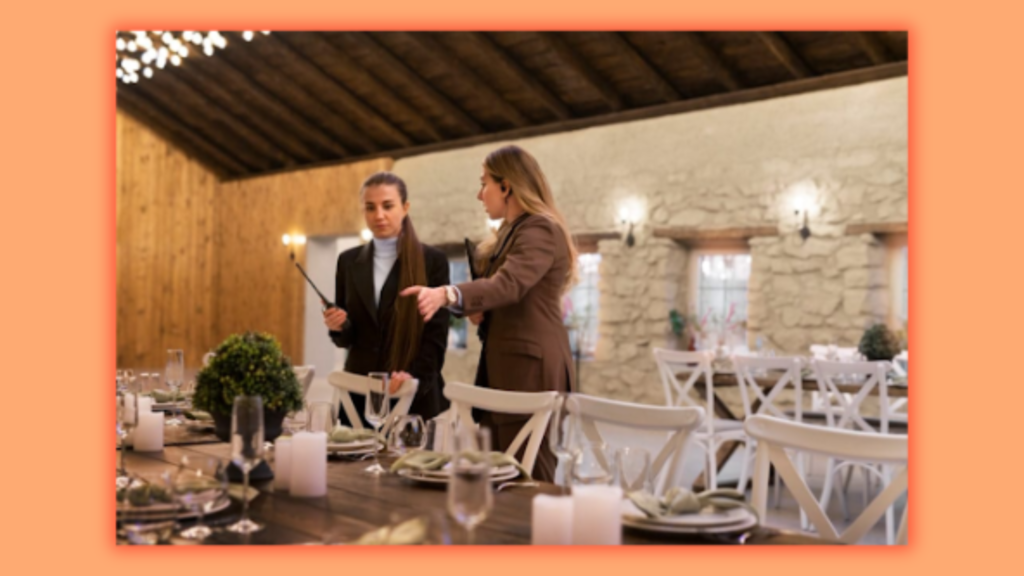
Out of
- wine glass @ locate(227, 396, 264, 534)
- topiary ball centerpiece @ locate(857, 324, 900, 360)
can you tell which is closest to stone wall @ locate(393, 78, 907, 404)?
topiary ball centerpiece @ locate(857, 324, 900, 360)

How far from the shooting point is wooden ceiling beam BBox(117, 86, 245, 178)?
12.2m

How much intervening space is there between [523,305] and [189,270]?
36.9 feet

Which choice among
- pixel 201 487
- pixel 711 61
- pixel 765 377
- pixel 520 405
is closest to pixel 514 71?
pixel 711 61

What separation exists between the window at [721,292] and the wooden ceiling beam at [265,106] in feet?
15.9

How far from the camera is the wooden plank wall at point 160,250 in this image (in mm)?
12586

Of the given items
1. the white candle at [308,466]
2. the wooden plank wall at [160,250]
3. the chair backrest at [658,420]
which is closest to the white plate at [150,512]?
the white candle at [308,466]

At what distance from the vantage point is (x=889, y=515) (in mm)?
3930

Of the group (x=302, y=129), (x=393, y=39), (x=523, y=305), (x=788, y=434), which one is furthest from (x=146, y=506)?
(x=302, y=129)

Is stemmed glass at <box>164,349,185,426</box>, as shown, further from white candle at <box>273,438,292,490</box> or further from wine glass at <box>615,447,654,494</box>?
wine glass at <box>615,447,654,494</box>

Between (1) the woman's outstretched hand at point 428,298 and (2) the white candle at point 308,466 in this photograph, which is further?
(1) the woman's outstretched hand at point 428,298

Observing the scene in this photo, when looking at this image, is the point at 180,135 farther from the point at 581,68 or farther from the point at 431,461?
the point at 431,461

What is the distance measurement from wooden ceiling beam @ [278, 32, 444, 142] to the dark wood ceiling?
17mm

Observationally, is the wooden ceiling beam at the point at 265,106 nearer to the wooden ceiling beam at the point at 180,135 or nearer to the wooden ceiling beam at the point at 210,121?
the wooden ceiling beam at the point at 210,121
